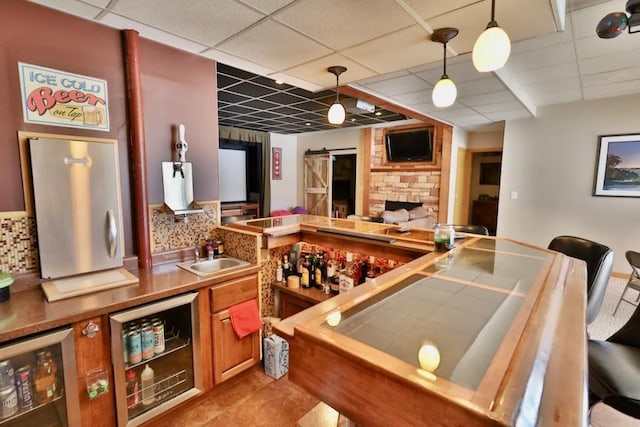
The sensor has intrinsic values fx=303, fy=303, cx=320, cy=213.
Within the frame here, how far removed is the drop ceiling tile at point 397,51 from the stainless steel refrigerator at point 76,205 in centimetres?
182

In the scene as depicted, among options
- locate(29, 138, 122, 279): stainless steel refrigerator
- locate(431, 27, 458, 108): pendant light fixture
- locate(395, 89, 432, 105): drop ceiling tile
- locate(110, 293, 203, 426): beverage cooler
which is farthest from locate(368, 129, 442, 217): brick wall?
locate(29, 138, 122, 279): stainless steel refrigerator

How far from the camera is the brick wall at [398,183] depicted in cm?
592

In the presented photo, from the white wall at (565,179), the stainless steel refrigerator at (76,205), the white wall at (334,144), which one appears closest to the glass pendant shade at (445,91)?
the stainless steel refrigerator at (76,205)

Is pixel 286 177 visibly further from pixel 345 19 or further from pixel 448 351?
pixel 448 351

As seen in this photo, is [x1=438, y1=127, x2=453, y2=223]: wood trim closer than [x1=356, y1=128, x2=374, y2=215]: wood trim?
Yes

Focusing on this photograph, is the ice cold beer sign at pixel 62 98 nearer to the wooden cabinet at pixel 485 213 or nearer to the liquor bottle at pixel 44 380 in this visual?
the liquor bottle at pixel 44 380

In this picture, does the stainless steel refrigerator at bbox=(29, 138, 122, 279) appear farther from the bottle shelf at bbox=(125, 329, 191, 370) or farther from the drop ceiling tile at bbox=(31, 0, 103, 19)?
Result: the drop ceiling tile at bbox=(31, 0, 103, 19)

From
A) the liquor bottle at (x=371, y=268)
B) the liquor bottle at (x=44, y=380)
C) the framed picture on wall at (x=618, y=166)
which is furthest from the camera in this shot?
the framed picture on wall at (x=618, y=166)

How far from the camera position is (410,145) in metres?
6.03

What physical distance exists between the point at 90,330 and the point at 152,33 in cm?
182

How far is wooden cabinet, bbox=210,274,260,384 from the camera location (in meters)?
1.98

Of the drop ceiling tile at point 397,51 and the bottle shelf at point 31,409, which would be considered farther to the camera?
the drop ceiling tile at point 397,51

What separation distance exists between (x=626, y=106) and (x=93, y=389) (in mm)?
6325

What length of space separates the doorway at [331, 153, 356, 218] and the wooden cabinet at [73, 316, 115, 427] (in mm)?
6303
